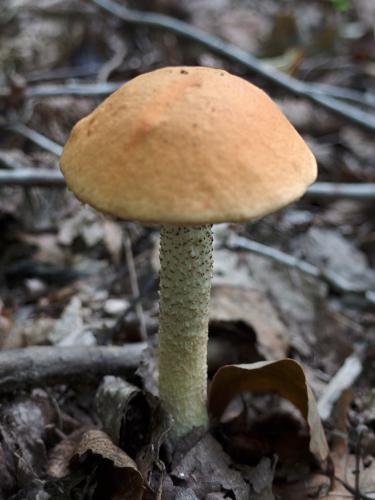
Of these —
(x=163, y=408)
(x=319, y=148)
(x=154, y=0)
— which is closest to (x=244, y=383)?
(x=163, y=408)

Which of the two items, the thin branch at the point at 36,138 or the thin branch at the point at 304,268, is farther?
the thin branch at the point at 36,138

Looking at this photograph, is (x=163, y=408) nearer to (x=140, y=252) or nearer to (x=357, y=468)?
(x=357, y=468)

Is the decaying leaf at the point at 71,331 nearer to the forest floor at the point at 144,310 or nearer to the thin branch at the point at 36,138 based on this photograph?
the forest floor at the point at 144,310

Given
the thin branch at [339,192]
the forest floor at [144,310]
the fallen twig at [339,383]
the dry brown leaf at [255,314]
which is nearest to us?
the forest floor at [144,310]

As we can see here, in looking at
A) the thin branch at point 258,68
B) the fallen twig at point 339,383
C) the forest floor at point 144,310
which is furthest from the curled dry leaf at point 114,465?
the thin branch at point 258,68

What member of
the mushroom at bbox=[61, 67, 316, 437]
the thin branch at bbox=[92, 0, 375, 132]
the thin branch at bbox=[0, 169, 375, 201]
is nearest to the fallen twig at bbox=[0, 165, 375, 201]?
the thin branch at bbox=[0, 169, 375, 201]

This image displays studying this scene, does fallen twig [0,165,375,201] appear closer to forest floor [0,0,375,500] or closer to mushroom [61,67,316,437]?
forest floor [0,0,375,500]
